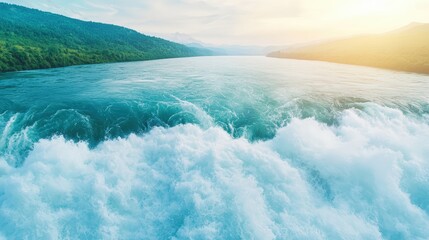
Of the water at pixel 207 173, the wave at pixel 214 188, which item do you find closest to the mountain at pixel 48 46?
the water at pixel 207 173

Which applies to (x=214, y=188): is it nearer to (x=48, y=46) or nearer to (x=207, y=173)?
(x=207, y=173)

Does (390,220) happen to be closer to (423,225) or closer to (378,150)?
(423,225)

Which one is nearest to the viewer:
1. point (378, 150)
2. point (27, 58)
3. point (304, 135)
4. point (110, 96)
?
point (378, 150)

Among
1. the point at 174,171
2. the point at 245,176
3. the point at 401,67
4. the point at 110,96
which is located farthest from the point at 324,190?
the point at 401,67

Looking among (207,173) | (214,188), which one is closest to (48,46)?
(207,173)

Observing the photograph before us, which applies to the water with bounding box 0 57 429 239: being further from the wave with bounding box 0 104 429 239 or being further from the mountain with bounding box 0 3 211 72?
the mountain with bounding box 0 3 211 72

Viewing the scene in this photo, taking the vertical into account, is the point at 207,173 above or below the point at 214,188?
above
